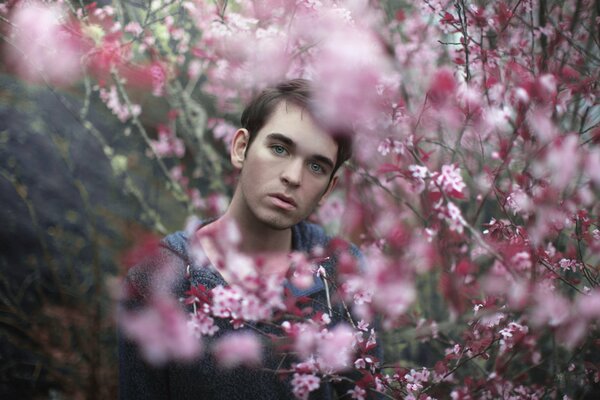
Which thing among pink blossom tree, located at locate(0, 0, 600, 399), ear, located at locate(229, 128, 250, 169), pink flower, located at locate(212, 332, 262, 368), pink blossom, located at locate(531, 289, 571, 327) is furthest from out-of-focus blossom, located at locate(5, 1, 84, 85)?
pink blossom, located at locate(531, 289, 571, 327)

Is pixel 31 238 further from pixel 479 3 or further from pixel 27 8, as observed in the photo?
pixel 479 3

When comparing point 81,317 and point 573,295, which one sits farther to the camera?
point 81,317

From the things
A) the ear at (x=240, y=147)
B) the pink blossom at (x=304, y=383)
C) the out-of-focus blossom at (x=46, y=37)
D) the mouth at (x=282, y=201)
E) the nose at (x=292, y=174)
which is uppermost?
the out-of-focus blossom at (x=46, y=37)

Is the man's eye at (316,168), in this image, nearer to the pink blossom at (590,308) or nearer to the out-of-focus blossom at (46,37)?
the pink blossom at (590,308)

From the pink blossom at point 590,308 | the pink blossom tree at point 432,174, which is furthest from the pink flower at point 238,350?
the pink blossom at point 590,308

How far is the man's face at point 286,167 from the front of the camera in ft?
3.58

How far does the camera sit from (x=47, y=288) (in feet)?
7.48

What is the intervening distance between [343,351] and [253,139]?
0.57m

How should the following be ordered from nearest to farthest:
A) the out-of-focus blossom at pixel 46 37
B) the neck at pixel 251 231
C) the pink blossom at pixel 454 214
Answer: the pink blossom at pixel 454 214 < the neck at pixel 251 231 < the out-of-focus blossom at pixel 46 37

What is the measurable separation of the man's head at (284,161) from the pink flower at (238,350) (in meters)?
0.28

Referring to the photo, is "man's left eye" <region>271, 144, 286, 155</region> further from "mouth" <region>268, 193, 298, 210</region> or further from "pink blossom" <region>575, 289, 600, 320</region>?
"pink blossom" <region>575, 289, 600, 320</region>

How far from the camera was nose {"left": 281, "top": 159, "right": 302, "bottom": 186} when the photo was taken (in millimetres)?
1071

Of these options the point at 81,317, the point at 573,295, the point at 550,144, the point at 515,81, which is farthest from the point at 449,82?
the point at 81,317

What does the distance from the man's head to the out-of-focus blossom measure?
88 cm
